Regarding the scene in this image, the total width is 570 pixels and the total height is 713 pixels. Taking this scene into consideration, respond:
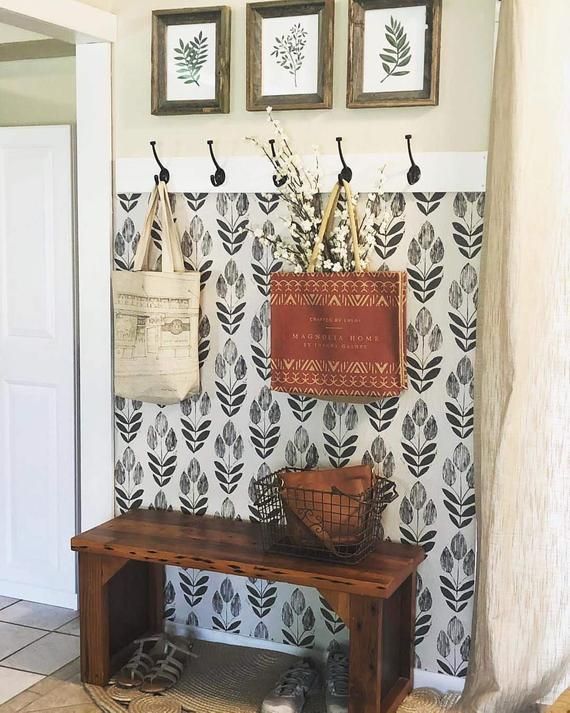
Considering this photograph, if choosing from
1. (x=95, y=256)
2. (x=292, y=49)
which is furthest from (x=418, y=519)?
(x=292, y=49)

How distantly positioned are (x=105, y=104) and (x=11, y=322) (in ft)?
3.13

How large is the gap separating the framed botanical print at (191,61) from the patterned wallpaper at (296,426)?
30 centimetres

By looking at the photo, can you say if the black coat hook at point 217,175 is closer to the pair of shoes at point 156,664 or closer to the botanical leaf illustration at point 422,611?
the botanical leaf illustration at point 422,611

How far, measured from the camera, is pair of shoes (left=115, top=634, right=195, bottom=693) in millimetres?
2932

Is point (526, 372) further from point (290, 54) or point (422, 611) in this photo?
point (290, 54)

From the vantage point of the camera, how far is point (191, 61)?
3006 millimetres

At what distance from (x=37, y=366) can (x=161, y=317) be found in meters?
0.78

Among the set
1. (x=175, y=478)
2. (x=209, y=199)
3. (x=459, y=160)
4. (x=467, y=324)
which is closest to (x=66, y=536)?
(x=175, y=478)

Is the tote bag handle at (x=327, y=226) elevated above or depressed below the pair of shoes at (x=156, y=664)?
above

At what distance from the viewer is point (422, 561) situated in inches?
113

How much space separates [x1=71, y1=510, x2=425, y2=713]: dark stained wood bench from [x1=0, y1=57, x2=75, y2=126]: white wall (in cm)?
154

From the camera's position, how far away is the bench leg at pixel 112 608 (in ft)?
9.56

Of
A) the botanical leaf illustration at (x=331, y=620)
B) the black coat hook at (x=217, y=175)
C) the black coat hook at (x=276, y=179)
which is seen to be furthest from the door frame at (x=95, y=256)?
the botanical leaf illustration at (x=331, y=620)

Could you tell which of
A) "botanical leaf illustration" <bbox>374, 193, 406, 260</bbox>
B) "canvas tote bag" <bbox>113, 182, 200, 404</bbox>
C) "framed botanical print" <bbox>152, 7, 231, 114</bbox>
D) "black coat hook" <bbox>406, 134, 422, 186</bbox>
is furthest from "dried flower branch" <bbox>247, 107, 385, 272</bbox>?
"canvas tote bag" <bbox>113, 182, 200, 404</bbox>
